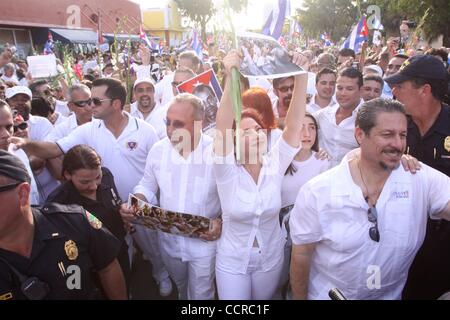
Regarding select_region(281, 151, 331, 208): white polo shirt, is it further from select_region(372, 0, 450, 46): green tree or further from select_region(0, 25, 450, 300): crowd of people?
select_region(372, 0, 450, 46): green tree

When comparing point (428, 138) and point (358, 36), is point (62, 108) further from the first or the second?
point (358, 36)

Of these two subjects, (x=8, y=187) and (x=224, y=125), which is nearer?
(x=8, y=187)

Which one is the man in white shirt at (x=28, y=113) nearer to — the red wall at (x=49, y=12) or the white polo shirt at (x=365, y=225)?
the white polo shirt at (x=365, y=225)

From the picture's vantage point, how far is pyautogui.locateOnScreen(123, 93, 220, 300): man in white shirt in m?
2.83

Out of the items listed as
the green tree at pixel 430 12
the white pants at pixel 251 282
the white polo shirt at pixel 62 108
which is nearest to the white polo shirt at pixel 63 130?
the white polo shirt at pixel 62 108

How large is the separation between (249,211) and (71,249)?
105cm

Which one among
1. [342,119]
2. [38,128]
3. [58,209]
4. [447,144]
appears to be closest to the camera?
[58,209]

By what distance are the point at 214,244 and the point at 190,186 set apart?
1.49 feet

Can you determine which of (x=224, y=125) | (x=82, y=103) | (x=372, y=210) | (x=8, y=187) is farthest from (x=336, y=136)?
(x=8, y=187)

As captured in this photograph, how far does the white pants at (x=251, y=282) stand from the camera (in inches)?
100

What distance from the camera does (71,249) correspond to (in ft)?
6.38

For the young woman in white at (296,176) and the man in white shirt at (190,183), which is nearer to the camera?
the man in white shirt at (190,183)

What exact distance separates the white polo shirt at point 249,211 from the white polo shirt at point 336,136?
4.65ft
